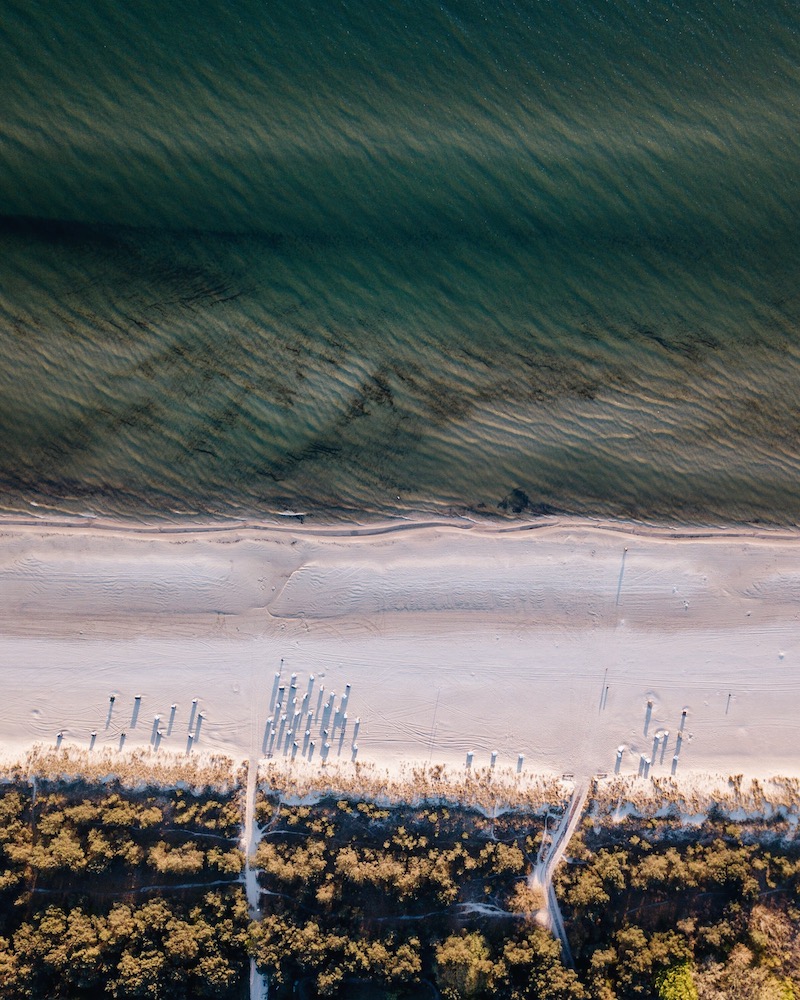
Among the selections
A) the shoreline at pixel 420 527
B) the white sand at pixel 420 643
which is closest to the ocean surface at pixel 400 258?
the shoreline at pixel 420 527

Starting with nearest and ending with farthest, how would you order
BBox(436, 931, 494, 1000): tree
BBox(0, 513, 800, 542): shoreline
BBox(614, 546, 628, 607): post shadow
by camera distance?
1. BBox(436, 931, 494, 1000): tree
2. BBox(614, 546, 628, 607): post shadow
3. BBox(0, 513, 800, 542): shoreline

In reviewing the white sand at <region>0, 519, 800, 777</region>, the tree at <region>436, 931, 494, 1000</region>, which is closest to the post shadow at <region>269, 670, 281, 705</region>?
the white sand at <region>0, 519, 800, 777</region>

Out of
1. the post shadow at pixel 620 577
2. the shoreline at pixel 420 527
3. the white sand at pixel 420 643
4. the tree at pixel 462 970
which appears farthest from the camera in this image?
the shoreline at pixel 420 527

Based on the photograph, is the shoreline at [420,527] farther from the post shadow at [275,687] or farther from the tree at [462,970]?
the tree at [462,970]

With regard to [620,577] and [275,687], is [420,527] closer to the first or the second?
[620,577]

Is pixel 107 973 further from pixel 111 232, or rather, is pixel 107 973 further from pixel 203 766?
pixel 111 232

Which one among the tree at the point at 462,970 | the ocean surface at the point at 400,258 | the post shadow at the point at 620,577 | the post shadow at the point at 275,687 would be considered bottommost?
the tree at the point at 462,970

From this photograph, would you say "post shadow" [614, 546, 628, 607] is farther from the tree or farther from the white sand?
the tree
